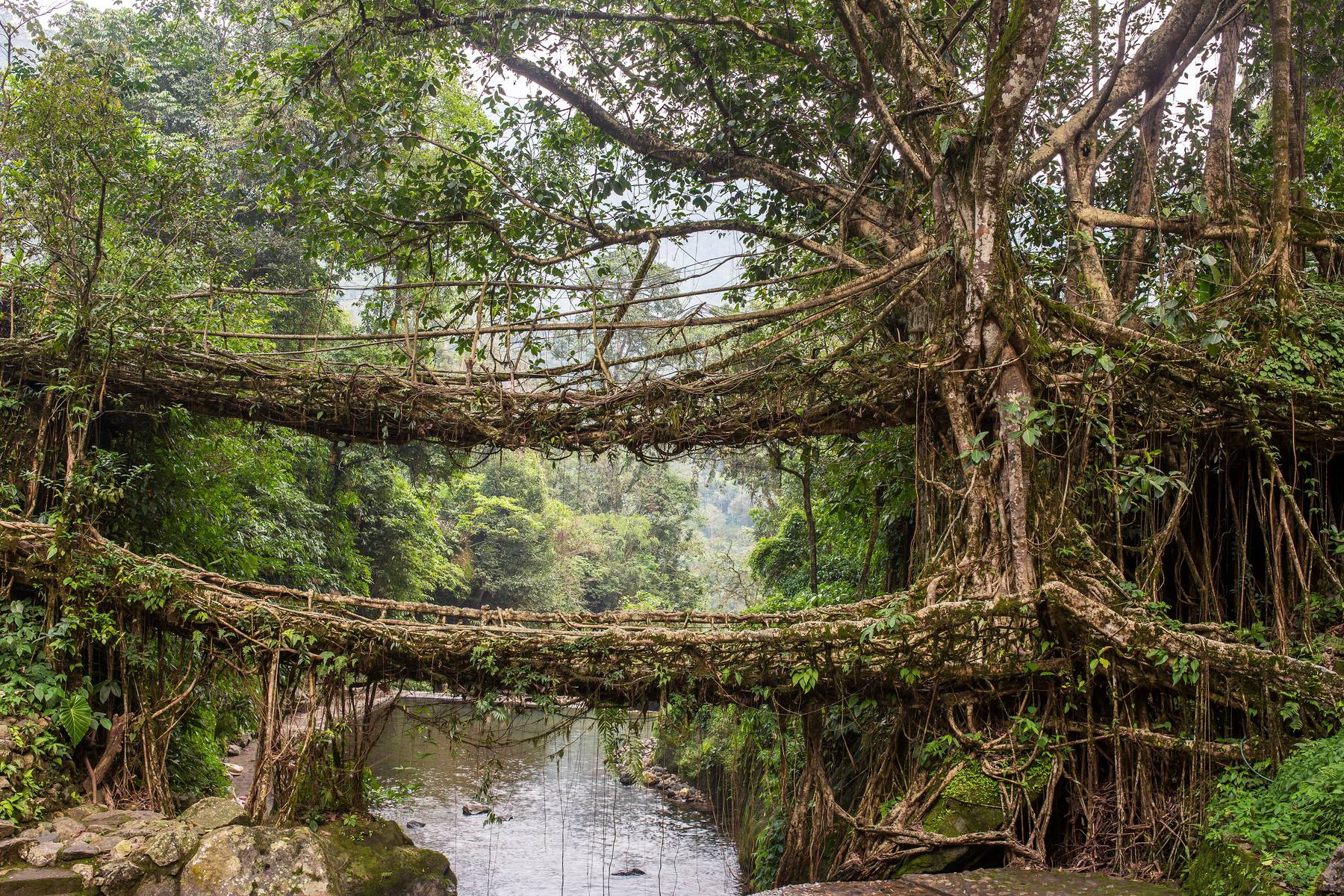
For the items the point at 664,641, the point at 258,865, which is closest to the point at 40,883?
the point at 258,865

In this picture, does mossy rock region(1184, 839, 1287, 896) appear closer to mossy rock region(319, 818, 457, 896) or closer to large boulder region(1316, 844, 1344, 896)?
large boulder region(1316, 844, 1344, 896)

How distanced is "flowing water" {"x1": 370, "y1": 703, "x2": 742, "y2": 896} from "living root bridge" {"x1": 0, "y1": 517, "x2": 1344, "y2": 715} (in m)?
0.60

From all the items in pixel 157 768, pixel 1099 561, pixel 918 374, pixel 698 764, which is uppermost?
pixel 918 374

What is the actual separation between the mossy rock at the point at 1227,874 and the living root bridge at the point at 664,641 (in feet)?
2.07

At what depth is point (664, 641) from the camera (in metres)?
5.32

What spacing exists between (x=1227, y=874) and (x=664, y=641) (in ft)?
9.65

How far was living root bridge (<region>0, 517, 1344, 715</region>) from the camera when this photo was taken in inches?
187

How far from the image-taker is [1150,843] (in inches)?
179

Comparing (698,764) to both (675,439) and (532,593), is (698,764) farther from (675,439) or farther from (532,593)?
(532,593)

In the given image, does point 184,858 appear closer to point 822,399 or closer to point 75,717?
point 75,717

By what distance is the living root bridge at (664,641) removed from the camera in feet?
15.6

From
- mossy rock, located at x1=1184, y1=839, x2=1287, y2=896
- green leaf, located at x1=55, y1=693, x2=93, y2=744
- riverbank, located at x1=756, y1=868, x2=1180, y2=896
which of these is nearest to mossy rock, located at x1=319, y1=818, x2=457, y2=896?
green leaf, located at x1=55, y1=693, x2=93, y2=744

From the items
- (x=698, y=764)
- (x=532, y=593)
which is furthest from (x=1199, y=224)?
(x=532, y=593)

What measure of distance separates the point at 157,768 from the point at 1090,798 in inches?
234
